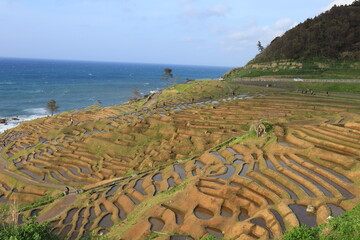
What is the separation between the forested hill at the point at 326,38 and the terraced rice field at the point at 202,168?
32476mm

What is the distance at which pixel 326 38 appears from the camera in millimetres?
83312

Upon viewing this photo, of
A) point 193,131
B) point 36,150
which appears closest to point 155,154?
point 193,131

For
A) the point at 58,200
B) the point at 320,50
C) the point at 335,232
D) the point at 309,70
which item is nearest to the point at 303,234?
the point at 335,232

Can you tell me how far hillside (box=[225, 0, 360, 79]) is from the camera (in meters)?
76.4

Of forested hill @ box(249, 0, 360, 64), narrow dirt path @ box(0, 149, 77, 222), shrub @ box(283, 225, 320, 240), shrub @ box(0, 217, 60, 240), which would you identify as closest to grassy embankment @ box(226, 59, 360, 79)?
forested hill @ box(249, 0, 360, 64)

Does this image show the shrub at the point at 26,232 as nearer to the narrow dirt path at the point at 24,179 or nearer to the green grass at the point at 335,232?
the green grass at the point at 335,232

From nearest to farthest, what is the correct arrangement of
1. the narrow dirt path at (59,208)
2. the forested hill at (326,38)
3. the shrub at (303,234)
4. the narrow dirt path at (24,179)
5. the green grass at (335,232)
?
the green grass at (335,232) → the shrub at (303,234) → the narrow dirt path at (59,208) → the narrow dirt path at (24,179) → the forested hill at (326,38)

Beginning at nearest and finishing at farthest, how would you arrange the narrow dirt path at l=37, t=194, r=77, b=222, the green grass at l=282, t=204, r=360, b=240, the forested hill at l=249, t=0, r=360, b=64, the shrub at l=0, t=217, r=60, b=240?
the green grass at l=282, t=204, r=360, b=240 → the shrub at l=0, t=217, r=60, b=240 → the narrow dirt path at l=37, t=194, r=77, b=222 → the forested hill at l=249, t=0, r=360, b=64

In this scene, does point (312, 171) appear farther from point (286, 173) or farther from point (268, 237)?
point (268, 237)

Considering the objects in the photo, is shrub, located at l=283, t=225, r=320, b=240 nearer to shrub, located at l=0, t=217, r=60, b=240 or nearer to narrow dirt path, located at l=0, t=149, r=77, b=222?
shrub, located at l=0, t=217, r=60, b=240

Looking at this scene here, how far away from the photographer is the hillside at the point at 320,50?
251 ft

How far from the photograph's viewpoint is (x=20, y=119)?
3563 inches

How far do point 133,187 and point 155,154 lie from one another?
36.8 feet

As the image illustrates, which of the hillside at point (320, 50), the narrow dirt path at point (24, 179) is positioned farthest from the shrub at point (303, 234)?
the hillside at point (320, 50)
